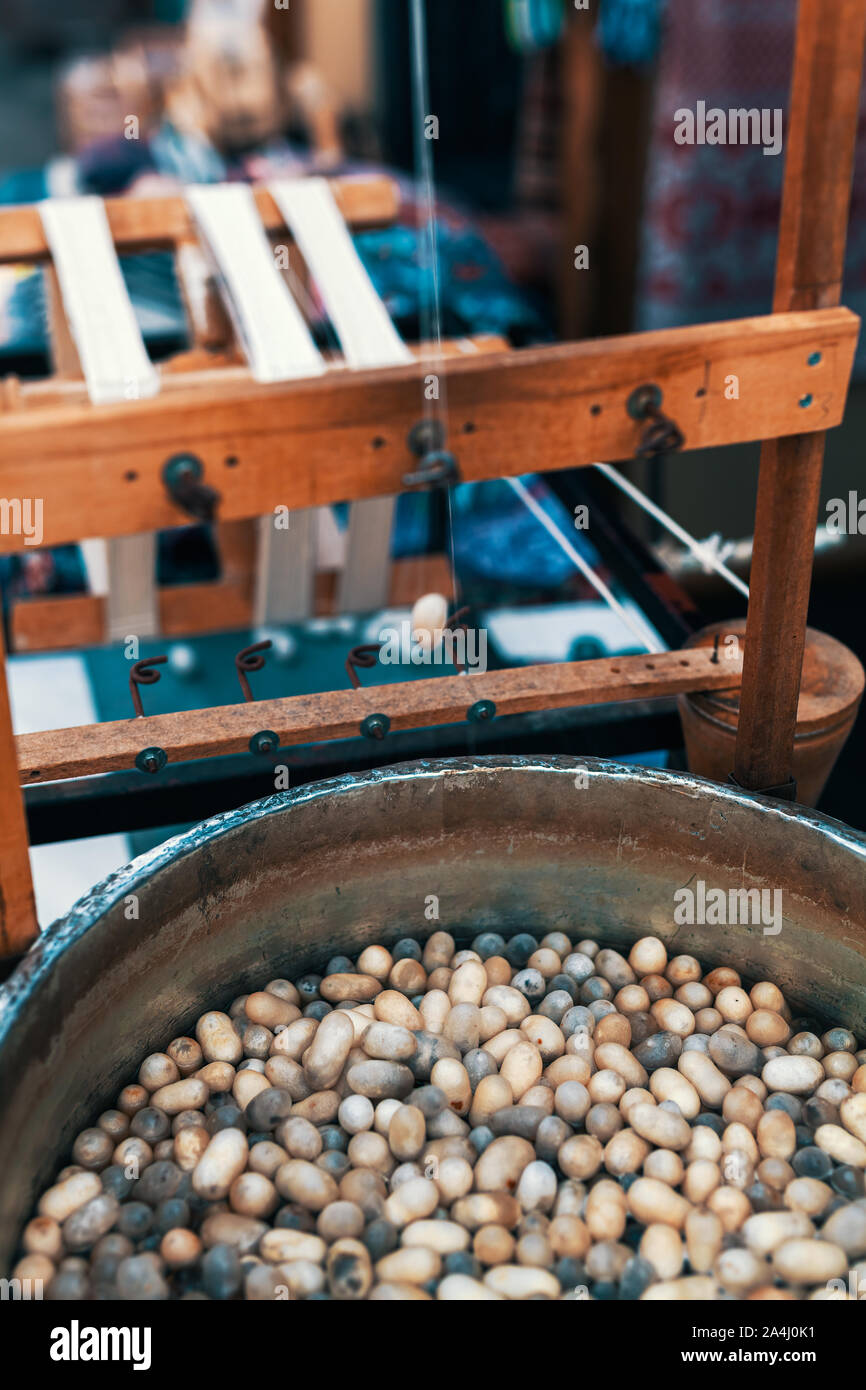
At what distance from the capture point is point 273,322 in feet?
4.97

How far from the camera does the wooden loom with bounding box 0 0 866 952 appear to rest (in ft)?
3.52

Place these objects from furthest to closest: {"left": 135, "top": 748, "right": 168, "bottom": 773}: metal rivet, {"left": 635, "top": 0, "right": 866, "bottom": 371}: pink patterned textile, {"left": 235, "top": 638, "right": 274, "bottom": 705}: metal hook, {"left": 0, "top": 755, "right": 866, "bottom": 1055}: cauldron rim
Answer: {"left": 635, "top": 0, "right": 866, "bottom": 371}: pink patterned textile, {"left": 235, "top": 638, "right": 274, "bottom": 705}: metal hook, {"left": 135, "top": 748, "right": 168, "bottom": 773}: metal rivet, {"left": 0, "top": 755, "right": 866, "bottom": 1055}: cauldron rim

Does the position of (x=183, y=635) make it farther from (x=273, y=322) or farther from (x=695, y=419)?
(x=695, y=419)

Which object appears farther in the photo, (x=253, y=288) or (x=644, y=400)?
(x=253, y=288)

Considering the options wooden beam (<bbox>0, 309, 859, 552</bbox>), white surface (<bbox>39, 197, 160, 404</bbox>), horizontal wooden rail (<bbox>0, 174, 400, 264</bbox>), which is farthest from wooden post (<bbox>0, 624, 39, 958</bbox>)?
horizontal wooden rail (<bbox>0, 174, 400, 264</bbox>)

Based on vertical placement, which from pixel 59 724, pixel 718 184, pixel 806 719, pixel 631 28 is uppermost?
pixel 631 28

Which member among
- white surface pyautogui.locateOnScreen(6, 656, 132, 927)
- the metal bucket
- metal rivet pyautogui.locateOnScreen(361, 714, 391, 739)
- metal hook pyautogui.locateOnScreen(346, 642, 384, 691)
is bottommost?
white surface pyautogui.locateOnScreen(6, 656, 132, 927)

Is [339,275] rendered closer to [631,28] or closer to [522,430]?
[522,430]

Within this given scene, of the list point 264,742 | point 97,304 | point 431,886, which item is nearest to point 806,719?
point 431,886

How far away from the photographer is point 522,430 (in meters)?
Answer: 1.18

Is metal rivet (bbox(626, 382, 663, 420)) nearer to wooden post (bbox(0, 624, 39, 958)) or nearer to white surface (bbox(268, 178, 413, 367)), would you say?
white surface (bbox(268, 178, 413, 367))

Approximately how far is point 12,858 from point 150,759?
272 mm

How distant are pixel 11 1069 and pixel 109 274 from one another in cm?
119

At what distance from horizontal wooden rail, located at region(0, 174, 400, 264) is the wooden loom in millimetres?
1031
